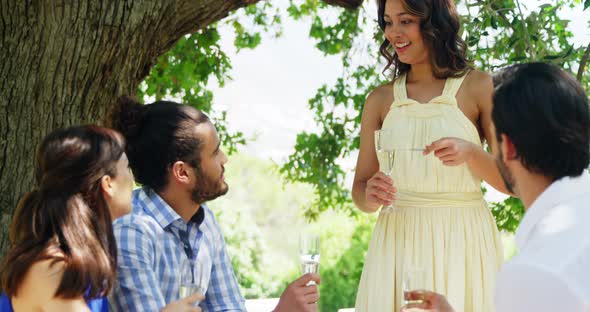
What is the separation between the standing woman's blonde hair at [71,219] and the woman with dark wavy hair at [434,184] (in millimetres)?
1159

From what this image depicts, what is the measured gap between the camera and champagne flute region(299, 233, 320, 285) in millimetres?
2799

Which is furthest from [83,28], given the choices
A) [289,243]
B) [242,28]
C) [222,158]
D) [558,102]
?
[289,243]

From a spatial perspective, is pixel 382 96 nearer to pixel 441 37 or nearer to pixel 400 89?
pixel 400 89

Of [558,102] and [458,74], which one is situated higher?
[458,74]

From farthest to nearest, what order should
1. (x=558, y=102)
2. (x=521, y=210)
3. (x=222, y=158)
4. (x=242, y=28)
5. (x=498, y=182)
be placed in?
(x=242, y=28)
(x=521, y=210)
(x=498, y=182)
(x=222, y=158)
(x=558, y=102)

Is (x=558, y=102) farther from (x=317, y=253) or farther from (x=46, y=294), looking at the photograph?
(x=46, y=294)

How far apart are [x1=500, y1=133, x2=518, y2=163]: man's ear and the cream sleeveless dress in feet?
5.03

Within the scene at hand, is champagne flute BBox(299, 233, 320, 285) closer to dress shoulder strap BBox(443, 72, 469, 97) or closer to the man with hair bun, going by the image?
the man with hair bun

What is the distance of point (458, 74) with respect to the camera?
3641mm

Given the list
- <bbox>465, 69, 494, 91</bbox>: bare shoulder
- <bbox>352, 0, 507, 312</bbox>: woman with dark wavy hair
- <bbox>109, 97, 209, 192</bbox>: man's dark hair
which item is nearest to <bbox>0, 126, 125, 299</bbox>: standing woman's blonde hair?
<bbox>109, 97, 209, 192</bbox>: man's dark hair

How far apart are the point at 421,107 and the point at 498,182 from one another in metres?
0.42

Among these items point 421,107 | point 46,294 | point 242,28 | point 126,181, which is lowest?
point 46,294

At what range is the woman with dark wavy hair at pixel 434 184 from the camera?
11.5 feet

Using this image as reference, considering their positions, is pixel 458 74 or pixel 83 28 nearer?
pixel 458 74
